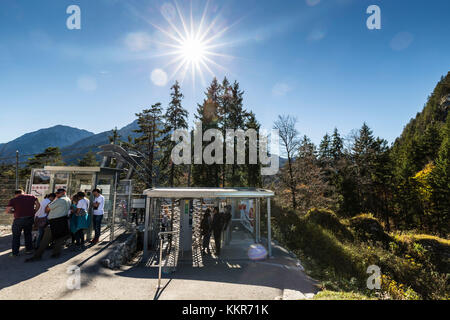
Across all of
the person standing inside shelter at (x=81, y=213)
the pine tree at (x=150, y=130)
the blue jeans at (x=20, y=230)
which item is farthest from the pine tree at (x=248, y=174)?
the blue jeans at (x=20, y=230)

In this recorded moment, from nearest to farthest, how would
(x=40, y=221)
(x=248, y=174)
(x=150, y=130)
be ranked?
(x=40, y=221) → (x=248, y=174) → (x=150, y=130)

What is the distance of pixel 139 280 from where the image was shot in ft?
19.4

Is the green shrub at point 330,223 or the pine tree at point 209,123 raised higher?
the pine tree at point 209,123

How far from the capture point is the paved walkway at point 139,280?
477cm

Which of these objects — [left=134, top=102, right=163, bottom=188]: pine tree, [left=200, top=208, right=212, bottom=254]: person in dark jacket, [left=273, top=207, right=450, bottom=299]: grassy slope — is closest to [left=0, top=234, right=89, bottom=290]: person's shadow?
[left=200, top=208, right=212, bottom=254]: person in dark jacket

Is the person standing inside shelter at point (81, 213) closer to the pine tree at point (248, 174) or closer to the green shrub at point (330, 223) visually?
the green shrub at point (330, 223)

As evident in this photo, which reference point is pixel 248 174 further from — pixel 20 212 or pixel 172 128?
pixel 20 212

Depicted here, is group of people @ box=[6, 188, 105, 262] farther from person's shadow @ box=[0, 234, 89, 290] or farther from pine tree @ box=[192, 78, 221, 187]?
pine tree @ box=[192, 78, 221, 187]

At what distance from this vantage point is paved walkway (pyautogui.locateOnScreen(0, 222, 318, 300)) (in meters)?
4.77

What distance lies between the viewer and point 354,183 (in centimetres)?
3178

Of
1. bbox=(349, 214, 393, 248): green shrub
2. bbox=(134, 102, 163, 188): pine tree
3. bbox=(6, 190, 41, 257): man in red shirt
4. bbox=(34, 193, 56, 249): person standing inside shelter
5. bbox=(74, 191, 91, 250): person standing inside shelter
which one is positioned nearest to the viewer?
bbox=(6, 190, 41, 257): man in red shirt

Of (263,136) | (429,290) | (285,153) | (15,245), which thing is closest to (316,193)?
(285,153)

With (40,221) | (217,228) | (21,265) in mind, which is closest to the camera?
(21,265)

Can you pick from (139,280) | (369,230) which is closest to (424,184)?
(369,230)
